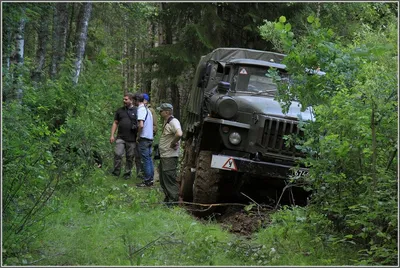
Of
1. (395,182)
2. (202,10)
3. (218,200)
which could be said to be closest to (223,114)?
(218,200)

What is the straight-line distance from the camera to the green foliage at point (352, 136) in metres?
6.25

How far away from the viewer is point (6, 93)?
9625 millimetres

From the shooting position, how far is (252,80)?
11.1 meters

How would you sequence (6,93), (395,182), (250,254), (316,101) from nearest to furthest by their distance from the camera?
(395,182)
(250,254)
(316,101)
(6,93)

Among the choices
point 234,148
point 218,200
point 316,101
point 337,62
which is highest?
point 337,62

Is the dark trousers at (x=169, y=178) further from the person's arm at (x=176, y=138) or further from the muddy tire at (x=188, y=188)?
the muddy tire at (x=188, y=188)

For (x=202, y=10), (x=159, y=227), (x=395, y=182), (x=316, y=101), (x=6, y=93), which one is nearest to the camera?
(x=395, y=182)

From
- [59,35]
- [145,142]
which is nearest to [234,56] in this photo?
[145,142]

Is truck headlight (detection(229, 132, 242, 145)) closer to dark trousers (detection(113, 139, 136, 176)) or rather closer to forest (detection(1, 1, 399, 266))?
forest (detection(1, 1, 399, 266))

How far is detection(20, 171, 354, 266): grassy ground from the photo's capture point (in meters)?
6.32

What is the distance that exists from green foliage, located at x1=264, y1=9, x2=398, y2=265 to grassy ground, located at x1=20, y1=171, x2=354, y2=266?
34cm

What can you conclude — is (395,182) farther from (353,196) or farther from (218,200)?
(218,200)

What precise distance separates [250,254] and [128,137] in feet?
25.1

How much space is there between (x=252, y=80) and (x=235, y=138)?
1526mm
